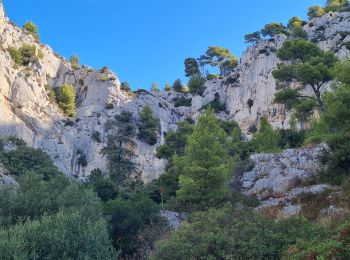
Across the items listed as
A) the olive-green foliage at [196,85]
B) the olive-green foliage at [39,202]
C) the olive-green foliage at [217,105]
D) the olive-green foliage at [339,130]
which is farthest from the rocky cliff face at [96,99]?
the olive-green foliage at [339,130]

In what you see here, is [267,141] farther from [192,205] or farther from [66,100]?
[66,100]

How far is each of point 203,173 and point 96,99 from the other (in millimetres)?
41832

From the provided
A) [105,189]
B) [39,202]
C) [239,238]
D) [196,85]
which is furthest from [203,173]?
[196,85]

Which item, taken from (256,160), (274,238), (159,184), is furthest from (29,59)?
(274,238)

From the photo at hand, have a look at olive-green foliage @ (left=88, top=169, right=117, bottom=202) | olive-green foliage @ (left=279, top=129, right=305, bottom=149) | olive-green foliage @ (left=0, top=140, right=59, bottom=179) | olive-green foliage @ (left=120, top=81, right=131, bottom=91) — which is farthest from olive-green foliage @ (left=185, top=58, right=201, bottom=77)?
olive-green foliage @ (left=88, top=169, right=117, bottom=202)

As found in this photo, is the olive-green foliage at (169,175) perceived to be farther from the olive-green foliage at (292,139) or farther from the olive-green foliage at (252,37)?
the olive-green foliage at (252,37)

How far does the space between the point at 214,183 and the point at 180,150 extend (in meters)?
18.4

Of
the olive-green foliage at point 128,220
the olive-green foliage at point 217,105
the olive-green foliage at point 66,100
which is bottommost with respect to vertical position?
the olive-green foliage at point 128,220

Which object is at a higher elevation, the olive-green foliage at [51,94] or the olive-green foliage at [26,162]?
the olive-green foliage at [51,94]

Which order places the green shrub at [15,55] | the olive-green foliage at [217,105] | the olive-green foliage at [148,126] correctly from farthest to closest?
the olive-green foliage at [217,105], the olive-green foliage at [148,126], the green shrub at [15,55]

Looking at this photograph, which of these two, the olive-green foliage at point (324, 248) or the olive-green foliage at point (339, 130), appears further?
the olive-green foliage at point (339, 130)

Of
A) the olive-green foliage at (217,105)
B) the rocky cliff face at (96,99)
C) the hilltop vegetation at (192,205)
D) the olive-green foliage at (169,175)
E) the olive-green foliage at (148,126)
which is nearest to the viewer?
the hilltop vegetation at (192,205)

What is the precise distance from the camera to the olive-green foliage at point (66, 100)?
193ft

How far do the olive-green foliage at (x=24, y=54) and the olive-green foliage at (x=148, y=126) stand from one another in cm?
1721
